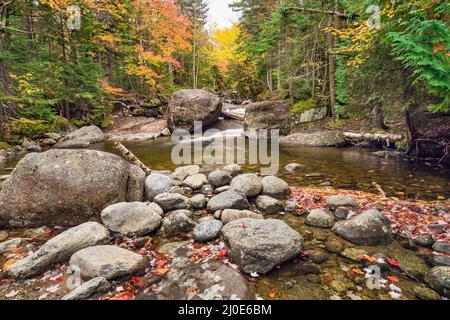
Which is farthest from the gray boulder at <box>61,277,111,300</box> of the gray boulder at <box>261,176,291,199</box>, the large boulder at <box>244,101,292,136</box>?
the large boulder at <box>244,101,292,136</box>

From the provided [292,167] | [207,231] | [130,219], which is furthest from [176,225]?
[292,167]

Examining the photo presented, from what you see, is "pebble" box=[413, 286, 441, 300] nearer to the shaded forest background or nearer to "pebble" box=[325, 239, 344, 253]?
"pebble" box=[325, 239, 344, 253]

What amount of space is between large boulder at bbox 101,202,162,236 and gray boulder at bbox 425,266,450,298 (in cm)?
400

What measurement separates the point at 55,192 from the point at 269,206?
4119mm

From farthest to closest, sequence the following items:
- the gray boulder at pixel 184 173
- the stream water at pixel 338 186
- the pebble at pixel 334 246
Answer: the gray boulder at pixel 184 173 < the pebble at pixel 334 246 < the stream water at pixel 338 186

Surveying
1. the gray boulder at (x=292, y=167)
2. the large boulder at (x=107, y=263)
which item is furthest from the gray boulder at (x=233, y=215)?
the gray boulder at (x=292, y=167)

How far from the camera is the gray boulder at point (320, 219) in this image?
14.2 ft

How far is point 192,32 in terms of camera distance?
87.6 feet

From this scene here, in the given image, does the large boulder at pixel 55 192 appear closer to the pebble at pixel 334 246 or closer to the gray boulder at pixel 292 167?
the pebble at pixel 334 246

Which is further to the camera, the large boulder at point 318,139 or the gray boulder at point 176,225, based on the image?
the large boulder at point 318,139

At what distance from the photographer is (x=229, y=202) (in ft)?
16.0

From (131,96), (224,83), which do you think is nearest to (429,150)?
(131,96)

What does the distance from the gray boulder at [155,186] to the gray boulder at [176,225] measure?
120 cm
